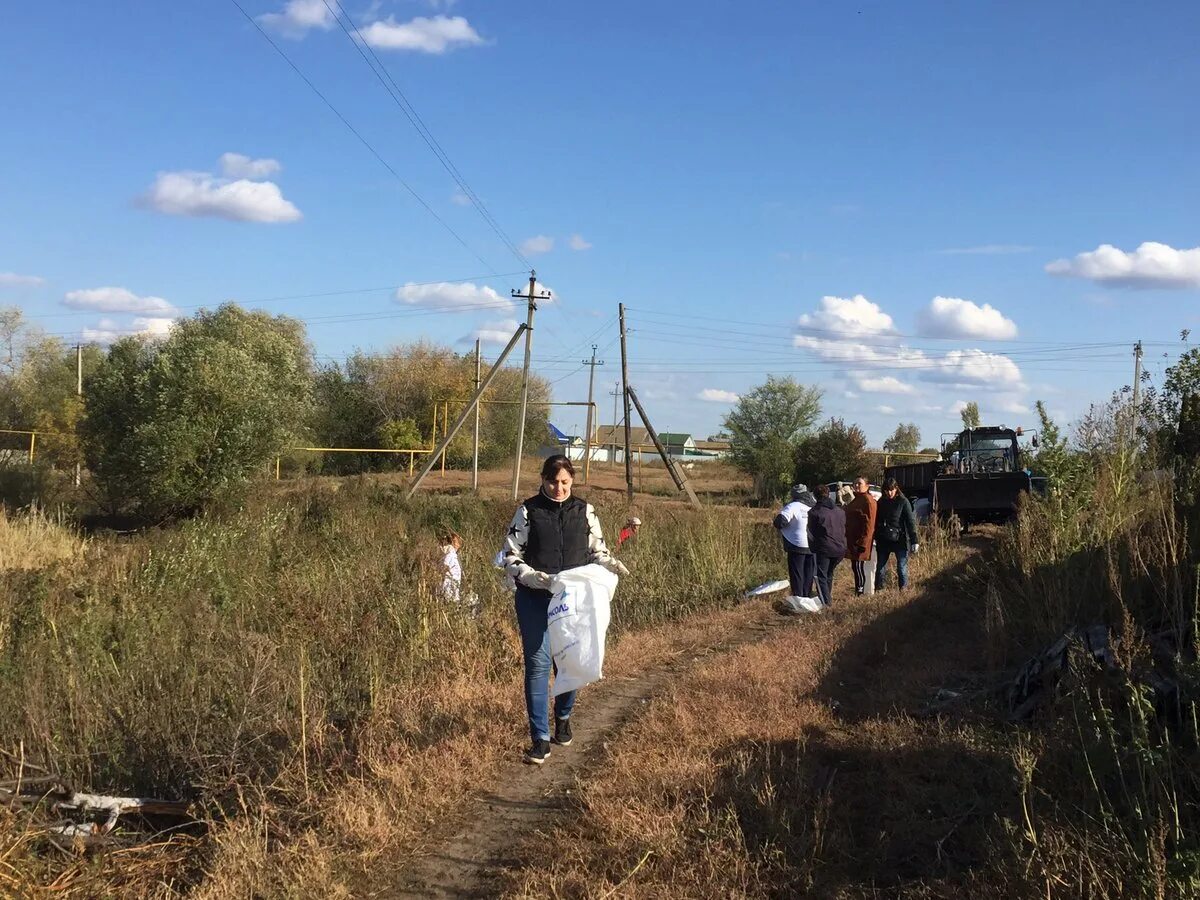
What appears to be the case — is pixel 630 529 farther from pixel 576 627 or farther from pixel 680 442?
pixel 680 442

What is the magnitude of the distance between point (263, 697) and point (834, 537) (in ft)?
22.6

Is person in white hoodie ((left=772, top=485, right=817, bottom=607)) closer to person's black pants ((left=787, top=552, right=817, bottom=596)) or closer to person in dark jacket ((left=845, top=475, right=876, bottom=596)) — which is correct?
person's black pants ((left=787, top=552, right=817, bottom=596))

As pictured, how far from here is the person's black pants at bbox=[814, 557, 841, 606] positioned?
11.5 m

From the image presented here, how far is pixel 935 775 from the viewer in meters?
4.82

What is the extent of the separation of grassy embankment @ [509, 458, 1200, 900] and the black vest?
3.68ft

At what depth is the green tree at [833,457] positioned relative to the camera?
133 feet

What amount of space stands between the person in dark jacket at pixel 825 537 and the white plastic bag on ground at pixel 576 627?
6.15m

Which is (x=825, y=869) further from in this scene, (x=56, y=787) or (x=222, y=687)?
(x=222, y=687)

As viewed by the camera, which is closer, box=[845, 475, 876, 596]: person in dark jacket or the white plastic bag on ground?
the white plastic bag on ground

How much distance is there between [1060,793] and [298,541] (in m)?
11.8

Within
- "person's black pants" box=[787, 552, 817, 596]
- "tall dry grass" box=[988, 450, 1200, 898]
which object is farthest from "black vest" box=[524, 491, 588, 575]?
"person's black pants" box=[787, 552, 817, 596]

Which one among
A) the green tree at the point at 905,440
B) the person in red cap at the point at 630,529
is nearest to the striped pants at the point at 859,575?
the person in red cap at the point at 630,529

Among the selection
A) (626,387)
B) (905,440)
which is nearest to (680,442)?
(905,440)

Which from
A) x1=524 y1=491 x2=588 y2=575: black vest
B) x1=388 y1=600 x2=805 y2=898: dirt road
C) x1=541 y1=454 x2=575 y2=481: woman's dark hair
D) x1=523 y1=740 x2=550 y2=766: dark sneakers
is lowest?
x1=388 y1=600 x2=805 y2=898: dirt road
